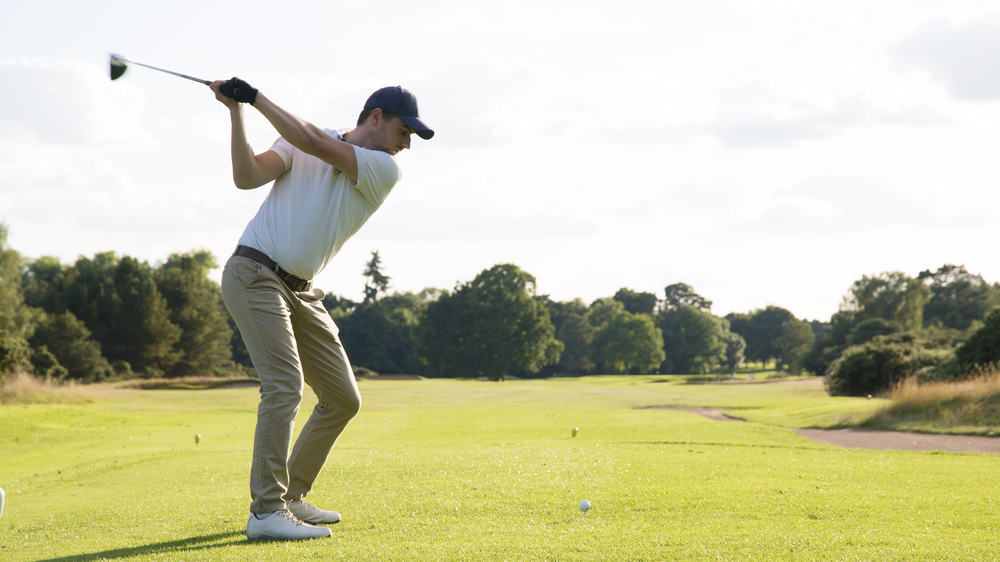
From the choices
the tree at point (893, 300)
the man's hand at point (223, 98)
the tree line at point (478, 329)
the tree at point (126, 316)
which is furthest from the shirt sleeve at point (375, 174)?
the tree at point (893, 300)

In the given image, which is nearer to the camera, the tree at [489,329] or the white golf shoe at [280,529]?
the white golf shoe at [280,529]

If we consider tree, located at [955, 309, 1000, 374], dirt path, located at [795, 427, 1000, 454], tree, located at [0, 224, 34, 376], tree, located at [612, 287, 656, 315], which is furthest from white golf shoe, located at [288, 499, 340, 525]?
tree, located at [612, 287, 656, 315]

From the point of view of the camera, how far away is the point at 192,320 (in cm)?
7238

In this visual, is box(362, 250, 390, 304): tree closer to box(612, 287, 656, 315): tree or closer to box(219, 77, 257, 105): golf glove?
box(612, 287, 656, 315): tree

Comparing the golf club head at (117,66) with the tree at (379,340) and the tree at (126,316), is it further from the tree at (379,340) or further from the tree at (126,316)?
the tree at (379,340)

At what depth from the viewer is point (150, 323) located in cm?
6700

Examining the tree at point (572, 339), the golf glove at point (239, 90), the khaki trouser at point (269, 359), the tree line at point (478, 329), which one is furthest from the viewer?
the tree at point (572, 339)

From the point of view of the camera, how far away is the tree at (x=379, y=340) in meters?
90.6

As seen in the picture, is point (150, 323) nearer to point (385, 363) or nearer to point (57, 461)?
point (385, 363)

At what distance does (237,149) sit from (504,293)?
78882mm

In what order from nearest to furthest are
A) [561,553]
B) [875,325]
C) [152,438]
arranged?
[561,553], [152,438], [875,325]

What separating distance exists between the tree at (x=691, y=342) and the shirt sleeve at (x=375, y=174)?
104186mm

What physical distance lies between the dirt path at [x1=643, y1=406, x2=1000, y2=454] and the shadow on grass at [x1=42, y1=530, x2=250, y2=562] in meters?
14.4

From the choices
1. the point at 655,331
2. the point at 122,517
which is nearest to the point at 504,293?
the point at 655,331
